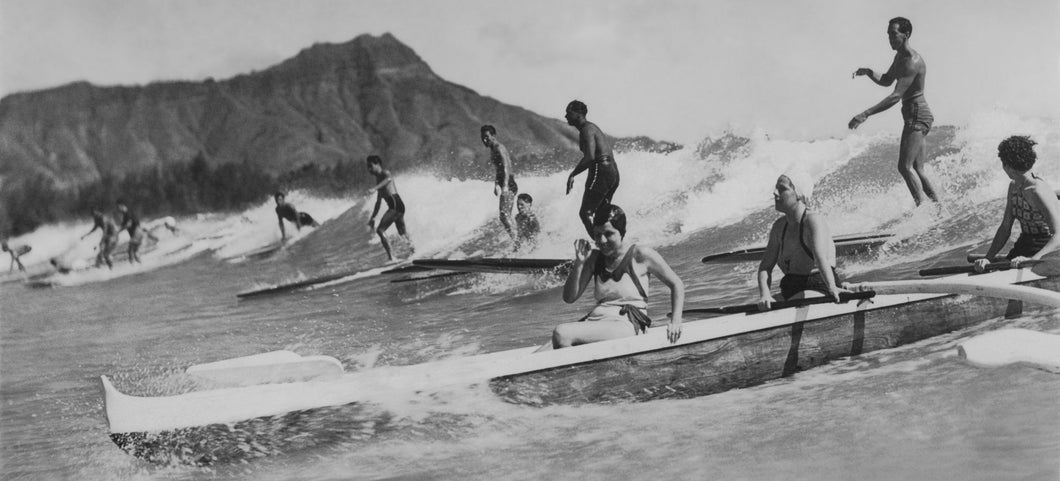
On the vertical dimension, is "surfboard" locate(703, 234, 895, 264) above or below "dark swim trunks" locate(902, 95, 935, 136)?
below

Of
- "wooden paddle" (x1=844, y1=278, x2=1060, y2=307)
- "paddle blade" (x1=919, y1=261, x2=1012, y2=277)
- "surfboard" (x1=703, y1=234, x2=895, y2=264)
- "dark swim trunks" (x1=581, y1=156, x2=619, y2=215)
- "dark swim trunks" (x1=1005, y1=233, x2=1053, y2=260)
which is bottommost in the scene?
"wooden paddle" (x1=844, y1=278, x2=1060, y2=307)

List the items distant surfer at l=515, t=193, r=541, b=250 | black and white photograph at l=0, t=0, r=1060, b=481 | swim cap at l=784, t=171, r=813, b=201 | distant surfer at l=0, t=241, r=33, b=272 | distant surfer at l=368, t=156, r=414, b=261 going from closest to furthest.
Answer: black and white photograph at l=0, t=0, r=1060, b=481, swim cap at l=784, t=171, r=813, b=201, distant surfer at l=515, t=193, r=541, b=250, distant surfer at l=368, t=156, r=414, b=261, distant surfer at l=0, t=241, r=33, b=272

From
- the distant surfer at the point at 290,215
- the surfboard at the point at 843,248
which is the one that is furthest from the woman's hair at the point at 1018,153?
the distant surfer at the point at 290,215

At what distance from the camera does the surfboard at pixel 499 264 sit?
6.05m

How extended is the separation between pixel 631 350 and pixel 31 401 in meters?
3.87

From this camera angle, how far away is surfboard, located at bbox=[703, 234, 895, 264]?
16.8ft

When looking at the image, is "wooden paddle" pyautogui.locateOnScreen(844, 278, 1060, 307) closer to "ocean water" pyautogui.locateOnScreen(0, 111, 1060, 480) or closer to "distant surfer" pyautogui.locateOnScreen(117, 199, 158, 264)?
"ocean water" pyautogui.locateOnScreen(0, 111, 1060, 480)

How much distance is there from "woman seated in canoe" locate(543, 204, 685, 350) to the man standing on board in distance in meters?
2.20

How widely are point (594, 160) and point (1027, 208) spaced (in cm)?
247

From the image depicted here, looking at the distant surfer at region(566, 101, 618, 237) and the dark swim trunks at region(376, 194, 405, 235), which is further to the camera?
the dark swim trunks at region(376, 194, 405, 235)

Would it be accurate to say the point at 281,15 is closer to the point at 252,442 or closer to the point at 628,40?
the point at 628,40

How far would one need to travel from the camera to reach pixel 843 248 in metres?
5.19

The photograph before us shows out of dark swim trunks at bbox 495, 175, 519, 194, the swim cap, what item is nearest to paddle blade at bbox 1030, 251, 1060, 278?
the swim cap

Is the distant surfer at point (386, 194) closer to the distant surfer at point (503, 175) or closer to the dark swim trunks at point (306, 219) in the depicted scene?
the distant surfer at point (503, 175)
